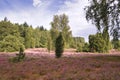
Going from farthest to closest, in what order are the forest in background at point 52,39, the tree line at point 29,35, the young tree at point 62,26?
1. the young tree at point 62,26
2. the tree line at point 29,35
3. the forest in background at point 52,39

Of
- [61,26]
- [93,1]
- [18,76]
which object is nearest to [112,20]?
[93,1]

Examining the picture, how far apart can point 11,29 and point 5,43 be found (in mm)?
12358

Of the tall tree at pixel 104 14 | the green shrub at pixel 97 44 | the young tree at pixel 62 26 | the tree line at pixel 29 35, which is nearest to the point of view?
the tall tree at pixel 104 14

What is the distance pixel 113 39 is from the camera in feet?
82.7

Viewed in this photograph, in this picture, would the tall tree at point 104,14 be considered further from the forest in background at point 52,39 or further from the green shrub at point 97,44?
the green shrub at point 97,44

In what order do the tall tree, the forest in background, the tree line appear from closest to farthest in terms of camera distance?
the tall tree, the forest in background, the tree line

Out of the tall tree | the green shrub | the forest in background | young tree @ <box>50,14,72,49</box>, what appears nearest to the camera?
the tall tree

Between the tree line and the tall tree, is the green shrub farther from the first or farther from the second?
the tall tree

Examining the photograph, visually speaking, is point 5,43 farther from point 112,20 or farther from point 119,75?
point 119,75

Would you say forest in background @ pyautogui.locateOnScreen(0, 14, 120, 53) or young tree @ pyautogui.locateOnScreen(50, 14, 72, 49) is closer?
forest in background @ pyautogui.locateOnScreen(0, 14, 120, 53)

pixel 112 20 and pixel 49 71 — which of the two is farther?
pixel 112 20

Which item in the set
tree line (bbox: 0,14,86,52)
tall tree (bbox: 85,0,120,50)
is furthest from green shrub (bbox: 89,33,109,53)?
tall tree (bbox: 85,0,120,50)

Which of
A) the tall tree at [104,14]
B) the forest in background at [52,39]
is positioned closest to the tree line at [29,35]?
the forest in background at [52,39]

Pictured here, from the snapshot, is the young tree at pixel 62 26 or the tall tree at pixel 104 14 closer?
the tall tree at pixel 104 14
